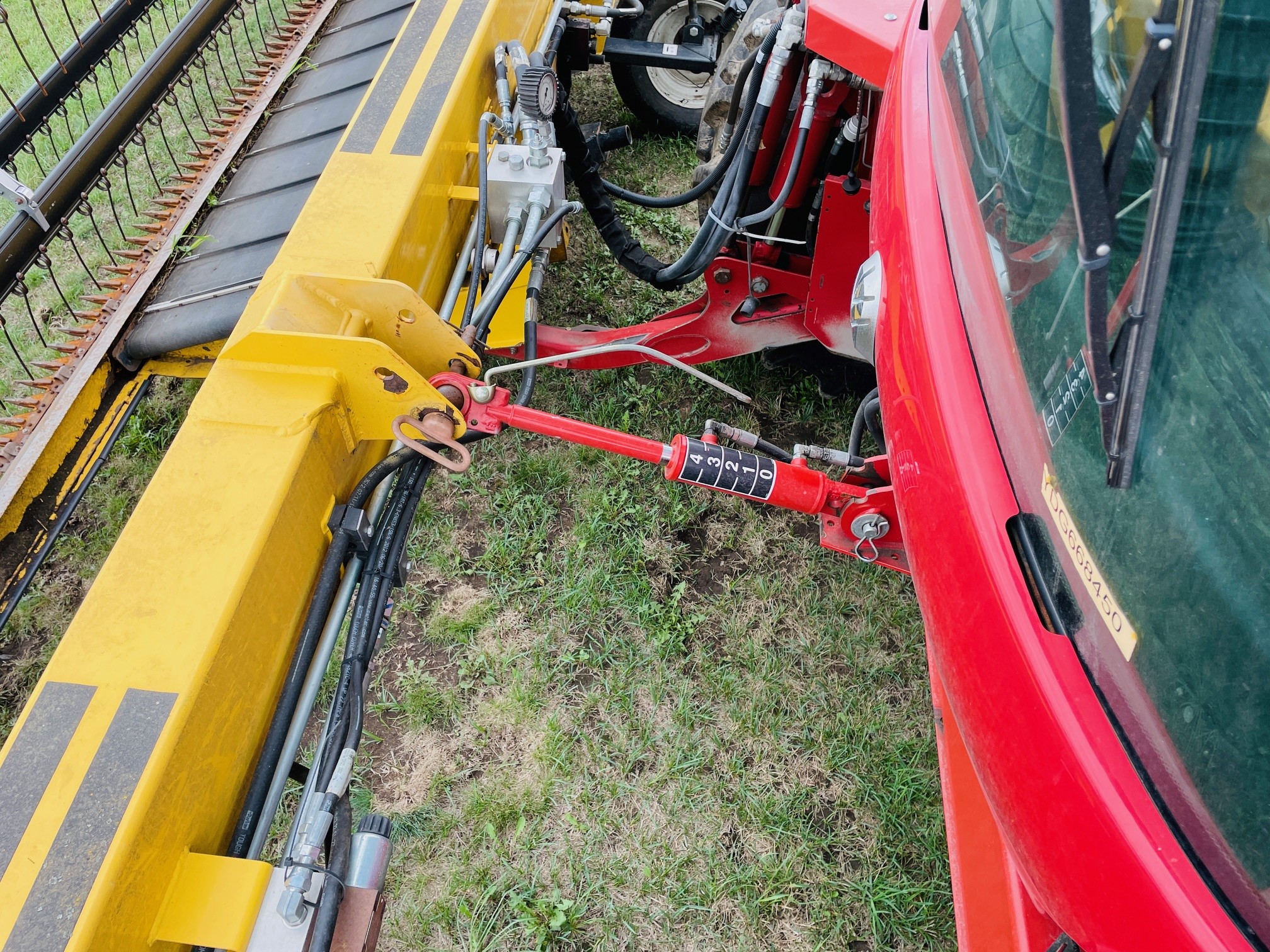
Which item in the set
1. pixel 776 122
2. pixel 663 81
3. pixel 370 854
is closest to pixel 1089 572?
pixel 370 854

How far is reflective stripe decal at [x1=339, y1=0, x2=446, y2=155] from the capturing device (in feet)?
6.50

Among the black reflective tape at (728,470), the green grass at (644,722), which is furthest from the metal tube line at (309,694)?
the green grass at (644,722)

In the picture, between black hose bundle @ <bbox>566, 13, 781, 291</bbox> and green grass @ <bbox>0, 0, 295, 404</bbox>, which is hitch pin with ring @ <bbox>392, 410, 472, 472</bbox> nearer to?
black hose bundle @ <bbox>566, 13, 781, 291</bbox>

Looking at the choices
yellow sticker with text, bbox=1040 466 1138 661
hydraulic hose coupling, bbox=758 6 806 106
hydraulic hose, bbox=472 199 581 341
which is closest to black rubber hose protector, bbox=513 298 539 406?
hydraulic hose, bbox=472 199 581 341

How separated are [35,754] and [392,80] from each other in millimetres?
1668

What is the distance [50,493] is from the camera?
191 centimetres

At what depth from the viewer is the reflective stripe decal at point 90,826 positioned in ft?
3.30

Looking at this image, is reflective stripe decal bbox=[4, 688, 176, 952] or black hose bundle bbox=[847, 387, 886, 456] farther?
black hose bundle bbox=[847, 387, 886, 456]

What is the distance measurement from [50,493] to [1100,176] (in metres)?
2.03

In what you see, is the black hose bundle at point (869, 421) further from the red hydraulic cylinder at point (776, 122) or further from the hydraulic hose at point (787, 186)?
the red hydraulic cylinder at point (776, 122)

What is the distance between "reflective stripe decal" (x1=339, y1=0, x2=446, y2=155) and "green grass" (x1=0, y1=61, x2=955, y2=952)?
1.09m

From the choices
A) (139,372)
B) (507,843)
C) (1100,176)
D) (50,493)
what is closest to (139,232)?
(139,372)

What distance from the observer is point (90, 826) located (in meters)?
1.07

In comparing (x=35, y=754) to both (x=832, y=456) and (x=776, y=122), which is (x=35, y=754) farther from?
(x=776, y=122)
